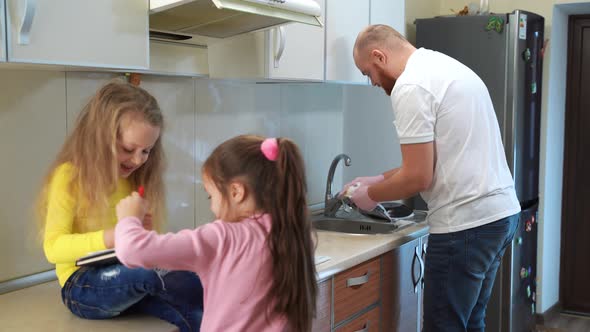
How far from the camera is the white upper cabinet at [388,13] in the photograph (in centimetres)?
268

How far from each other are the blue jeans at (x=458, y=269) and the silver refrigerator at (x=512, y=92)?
46.3 inches

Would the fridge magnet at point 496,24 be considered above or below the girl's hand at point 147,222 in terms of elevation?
above

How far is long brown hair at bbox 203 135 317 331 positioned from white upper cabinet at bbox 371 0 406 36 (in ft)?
4.67

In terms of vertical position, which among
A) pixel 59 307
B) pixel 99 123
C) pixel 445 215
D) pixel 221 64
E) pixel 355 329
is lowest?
pixel 355 329

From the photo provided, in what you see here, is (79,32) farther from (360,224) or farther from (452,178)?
(360,224)

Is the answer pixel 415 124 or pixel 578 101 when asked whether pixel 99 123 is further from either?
pixel 578 101

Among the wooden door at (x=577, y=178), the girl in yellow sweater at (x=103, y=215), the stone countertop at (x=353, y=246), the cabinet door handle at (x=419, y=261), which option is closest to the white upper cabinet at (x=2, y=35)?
the girl in yellow sweater at (x=103, y=215)

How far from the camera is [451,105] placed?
200 centimetres

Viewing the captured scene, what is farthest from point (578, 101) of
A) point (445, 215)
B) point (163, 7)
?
point (163, 7)

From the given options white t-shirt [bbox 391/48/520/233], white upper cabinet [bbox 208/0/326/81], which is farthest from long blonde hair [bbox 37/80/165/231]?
white t-shirt [bbox 391/48/520/233]

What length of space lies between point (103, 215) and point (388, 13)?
1655 millimetres

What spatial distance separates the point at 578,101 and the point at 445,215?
7.88 ft

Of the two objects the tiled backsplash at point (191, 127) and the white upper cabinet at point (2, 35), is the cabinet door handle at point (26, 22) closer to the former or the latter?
the white upper cabinet at point (2, 35)

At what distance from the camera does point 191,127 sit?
2291 millimetres
